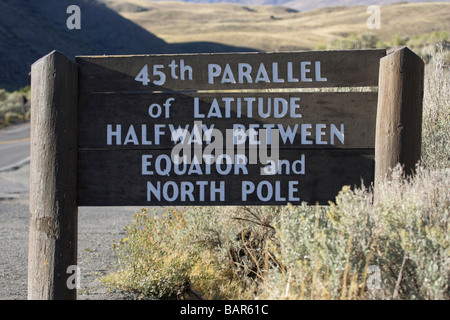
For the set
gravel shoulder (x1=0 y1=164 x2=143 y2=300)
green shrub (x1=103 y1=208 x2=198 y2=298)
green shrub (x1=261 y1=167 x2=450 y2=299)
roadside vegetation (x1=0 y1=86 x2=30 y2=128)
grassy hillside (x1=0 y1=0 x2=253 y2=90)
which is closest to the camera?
green shrub (x1=261 y1=167 x2=450 y2=299)

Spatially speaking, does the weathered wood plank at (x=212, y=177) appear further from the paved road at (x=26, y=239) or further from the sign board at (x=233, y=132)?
the paved road at (x=26, y=239)

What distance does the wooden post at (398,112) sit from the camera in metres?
3.60

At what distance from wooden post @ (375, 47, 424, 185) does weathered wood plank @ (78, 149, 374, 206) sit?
0.13m

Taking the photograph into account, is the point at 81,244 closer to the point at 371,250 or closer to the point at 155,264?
the point at 155,264

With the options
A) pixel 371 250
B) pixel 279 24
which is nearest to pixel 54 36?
pixel 371 250

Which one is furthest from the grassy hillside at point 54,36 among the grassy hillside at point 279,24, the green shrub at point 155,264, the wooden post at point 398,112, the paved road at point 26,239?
the wooden post at point 398,112

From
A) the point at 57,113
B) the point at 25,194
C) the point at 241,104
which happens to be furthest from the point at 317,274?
the point at 25,194

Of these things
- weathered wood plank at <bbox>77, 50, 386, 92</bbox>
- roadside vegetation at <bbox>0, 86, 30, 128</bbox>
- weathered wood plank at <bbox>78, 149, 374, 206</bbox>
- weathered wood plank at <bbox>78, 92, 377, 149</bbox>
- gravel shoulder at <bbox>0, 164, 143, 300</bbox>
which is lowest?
gravel shoulder at <bbox>0, 164, 143, 300</bbox>

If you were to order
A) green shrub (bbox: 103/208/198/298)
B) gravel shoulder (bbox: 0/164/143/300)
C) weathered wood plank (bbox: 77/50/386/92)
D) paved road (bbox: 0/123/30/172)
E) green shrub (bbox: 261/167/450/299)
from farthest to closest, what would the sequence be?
paved road (bbox: 0/123/30/172) → gravel shoulder (bbox: 0/164/143/300) → green shrub (bbox: 103/208/198/298) → weathered wood plank (bbox: 77/50/386/92) → green shrub (bbox: 261/167/450/299)

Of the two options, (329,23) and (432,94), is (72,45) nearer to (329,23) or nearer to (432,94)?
(432,94)

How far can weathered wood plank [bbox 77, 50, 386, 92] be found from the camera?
12.1ft

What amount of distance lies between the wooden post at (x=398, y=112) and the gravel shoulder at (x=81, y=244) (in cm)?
220

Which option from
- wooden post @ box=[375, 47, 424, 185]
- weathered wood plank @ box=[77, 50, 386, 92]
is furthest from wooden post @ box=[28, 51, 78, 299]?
wooden post @ box=[375, 47, 424, 185]

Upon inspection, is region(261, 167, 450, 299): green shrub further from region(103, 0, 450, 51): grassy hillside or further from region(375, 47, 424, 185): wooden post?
region(103, 0, 450, 51): grassy hillside
